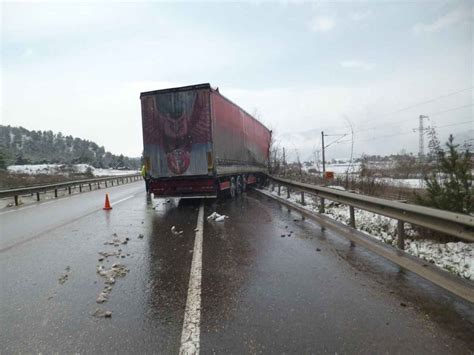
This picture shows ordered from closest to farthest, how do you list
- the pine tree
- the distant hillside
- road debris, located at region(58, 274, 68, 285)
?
road debris, located at region(58, 274, 68, 285) → the pine tree → the distant hillside

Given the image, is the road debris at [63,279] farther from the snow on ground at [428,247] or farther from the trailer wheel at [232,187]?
the trailer wheel at [232,187]

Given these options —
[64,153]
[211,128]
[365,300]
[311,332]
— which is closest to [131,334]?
[311,332]

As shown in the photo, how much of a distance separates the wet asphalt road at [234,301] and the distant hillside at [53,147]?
126m

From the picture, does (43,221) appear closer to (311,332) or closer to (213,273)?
(213,273)

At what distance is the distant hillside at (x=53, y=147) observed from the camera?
135587 mm

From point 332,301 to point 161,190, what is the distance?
9.75 meters

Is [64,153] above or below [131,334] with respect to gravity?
above

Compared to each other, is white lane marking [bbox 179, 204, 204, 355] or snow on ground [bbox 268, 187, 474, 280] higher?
white lane marking [bbox 179, 204, 204, 355]

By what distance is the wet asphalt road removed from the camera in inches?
109

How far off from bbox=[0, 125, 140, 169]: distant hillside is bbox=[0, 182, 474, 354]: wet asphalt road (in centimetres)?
12573

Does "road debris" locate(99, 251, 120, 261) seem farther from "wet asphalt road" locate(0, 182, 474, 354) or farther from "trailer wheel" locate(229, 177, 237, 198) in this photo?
"trailer wheel" locate(229, 177, 237, 198)

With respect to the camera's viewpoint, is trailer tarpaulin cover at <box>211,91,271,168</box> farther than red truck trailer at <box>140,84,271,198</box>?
Yes

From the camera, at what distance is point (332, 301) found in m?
3.55

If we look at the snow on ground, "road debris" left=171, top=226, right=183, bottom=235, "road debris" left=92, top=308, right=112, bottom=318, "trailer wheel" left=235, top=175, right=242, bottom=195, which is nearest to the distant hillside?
"trailer wheel" left=235, top=175, right=242, bottom=195
